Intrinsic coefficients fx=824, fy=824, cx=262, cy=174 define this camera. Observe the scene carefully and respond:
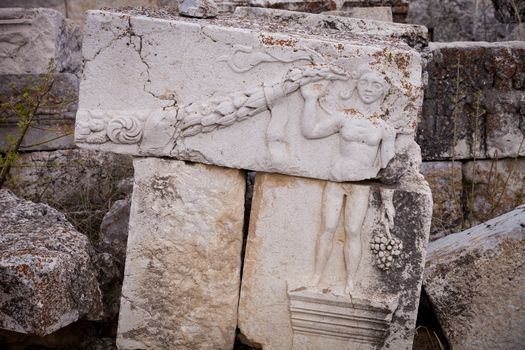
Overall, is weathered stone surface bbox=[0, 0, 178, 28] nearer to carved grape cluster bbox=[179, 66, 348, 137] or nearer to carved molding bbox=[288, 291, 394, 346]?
carved grape cluster bbox=[179, 66, 348, 137]

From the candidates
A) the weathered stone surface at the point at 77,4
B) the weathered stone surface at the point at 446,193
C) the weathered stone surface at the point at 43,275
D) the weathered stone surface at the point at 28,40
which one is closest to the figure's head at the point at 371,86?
the weathered stone surface at the point at 43,275

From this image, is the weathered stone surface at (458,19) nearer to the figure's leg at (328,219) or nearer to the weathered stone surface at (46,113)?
the weathered stone surface at (46,113)

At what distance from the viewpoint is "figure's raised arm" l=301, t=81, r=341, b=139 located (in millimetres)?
3777

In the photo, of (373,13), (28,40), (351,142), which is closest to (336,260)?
(351,142)

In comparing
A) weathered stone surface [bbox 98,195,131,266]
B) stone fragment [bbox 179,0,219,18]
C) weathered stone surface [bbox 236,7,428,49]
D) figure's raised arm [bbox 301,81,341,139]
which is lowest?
weathered stone surface [bbox 98,195,131,266]

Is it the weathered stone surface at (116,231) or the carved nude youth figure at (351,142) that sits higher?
the carved nude youth figure at (351,142)

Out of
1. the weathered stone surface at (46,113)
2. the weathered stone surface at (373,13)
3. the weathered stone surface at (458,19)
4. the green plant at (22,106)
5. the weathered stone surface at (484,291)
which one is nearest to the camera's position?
the weathered stone surface at (484,291)

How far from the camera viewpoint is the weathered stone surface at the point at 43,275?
12.3 feet

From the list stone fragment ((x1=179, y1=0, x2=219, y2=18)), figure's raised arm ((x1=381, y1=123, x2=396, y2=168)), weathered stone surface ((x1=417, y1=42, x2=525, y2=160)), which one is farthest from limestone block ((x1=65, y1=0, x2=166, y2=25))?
figure's raised arm ((x1=381, y1=123, x2=396, y2=168))

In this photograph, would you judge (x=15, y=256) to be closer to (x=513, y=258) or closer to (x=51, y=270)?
(x=51, y=270)

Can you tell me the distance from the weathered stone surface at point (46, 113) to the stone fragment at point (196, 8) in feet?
5.89

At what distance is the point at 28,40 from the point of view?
19.7ft

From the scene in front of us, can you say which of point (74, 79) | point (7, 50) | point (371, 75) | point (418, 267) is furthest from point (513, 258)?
point (7, 50)

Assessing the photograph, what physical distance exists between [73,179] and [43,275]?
1.83 m
